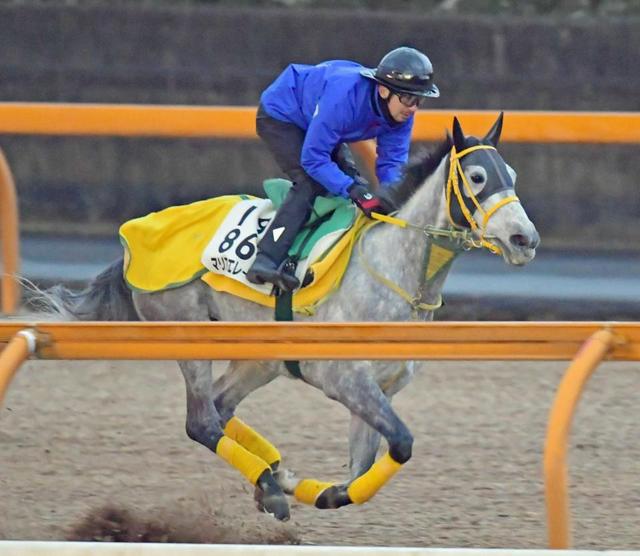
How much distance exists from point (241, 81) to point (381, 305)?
5.91m

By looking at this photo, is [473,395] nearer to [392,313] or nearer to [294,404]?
[294,404]

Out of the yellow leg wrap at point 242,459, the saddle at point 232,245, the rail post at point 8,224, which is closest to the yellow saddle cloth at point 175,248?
the saddle at point 232,245

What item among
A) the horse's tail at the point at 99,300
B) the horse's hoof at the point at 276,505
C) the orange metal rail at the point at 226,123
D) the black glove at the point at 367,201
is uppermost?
the black glove at the point at 367,201

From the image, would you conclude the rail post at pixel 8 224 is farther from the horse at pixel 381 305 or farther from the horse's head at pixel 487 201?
the horse's head at pixel 487 201

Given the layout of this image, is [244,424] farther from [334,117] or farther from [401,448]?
[334,117]

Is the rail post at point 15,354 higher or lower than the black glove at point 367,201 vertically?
lower

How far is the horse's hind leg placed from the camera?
5512 mm

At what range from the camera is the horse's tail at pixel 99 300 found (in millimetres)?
6215

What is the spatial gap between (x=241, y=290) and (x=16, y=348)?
1948 millimetres

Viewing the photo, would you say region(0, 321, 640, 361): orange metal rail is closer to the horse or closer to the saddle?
the horse

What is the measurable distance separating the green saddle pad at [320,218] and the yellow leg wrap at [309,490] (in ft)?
2.81

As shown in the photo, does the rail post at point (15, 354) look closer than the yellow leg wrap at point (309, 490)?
Yes

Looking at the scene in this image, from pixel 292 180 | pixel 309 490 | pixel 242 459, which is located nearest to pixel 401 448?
pixel 309 490

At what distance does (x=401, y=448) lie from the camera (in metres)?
5.16
